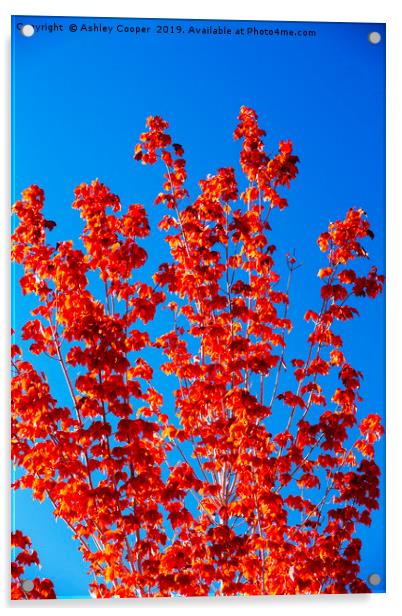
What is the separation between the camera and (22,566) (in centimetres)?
363

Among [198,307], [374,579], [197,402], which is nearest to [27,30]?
[198,307]

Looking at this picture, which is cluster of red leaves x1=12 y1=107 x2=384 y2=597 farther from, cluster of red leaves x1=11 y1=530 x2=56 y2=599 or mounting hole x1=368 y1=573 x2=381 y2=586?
cluster of red leaves x1=11 y1=530 x2=56 y2=599

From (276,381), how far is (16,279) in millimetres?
1194

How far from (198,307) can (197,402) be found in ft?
1.35

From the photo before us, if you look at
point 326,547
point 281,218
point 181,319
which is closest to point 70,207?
point 181,319

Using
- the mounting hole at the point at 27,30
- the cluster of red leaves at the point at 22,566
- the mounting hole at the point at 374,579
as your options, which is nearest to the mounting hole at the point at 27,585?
the cluster of red leaves at the point at 22,566

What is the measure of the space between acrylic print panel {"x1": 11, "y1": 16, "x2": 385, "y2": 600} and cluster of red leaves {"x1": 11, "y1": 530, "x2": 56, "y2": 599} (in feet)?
0.04

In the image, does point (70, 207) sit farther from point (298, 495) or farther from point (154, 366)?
point (298, 495)

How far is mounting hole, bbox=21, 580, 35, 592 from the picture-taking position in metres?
3.64

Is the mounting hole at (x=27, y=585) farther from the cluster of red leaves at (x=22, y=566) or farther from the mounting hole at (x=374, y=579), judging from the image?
the mounting hole at (x=374, y=579)

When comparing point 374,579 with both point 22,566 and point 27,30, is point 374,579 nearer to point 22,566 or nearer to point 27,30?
point 22,566

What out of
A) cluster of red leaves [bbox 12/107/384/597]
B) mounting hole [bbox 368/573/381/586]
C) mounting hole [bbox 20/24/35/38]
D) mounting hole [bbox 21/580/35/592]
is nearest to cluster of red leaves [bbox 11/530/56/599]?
mounting hole [bbox 21/580/35/592]

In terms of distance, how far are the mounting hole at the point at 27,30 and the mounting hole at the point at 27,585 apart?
2.26 m

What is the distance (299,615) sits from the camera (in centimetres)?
378
